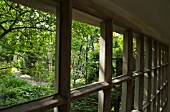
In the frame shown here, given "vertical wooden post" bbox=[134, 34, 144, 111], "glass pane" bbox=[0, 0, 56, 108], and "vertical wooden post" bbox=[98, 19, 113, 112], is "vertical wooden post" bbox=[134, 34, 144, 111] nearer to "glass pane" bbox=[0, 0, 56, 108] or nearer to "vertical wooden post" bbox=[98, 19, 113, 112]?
"vertical wooden post" bbox=[98, 19, 113, 112]

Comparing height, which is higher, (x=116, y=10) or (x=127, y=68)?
(x=116, y=10)

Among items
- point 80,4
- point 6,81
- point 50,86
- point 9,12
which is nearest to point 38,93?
point 50,86

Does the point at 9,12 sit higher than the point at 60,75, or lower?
higher

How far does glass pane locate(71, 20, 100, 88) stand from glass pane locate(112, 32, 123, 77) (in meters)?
0.35

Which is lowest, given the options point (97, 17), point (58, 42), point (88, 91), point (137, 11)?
point (88, 91)

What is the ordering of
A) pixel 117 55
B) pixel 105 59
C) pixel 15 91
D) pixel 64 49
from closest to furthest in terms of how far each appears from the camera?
pixel 15 91 → pixel 64 49 → pixel 105 59 → pixel 117 55

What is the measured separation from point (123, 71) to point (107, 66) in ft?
1.64

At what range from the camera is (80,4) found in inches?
38.8

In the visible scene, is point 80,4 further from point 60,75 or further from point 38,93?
point 38,93

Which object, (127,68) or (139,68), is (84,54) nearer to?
(127,68)

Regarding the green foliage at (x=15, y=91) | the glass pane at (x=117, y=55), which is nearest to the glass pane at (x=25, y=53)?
the green foliage at (x=15, y=91)

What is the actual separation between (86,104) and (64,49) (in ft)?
1.64

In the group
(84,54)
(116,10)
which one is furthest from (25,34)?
(116,10)

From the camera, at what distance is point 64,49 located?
89 cm
